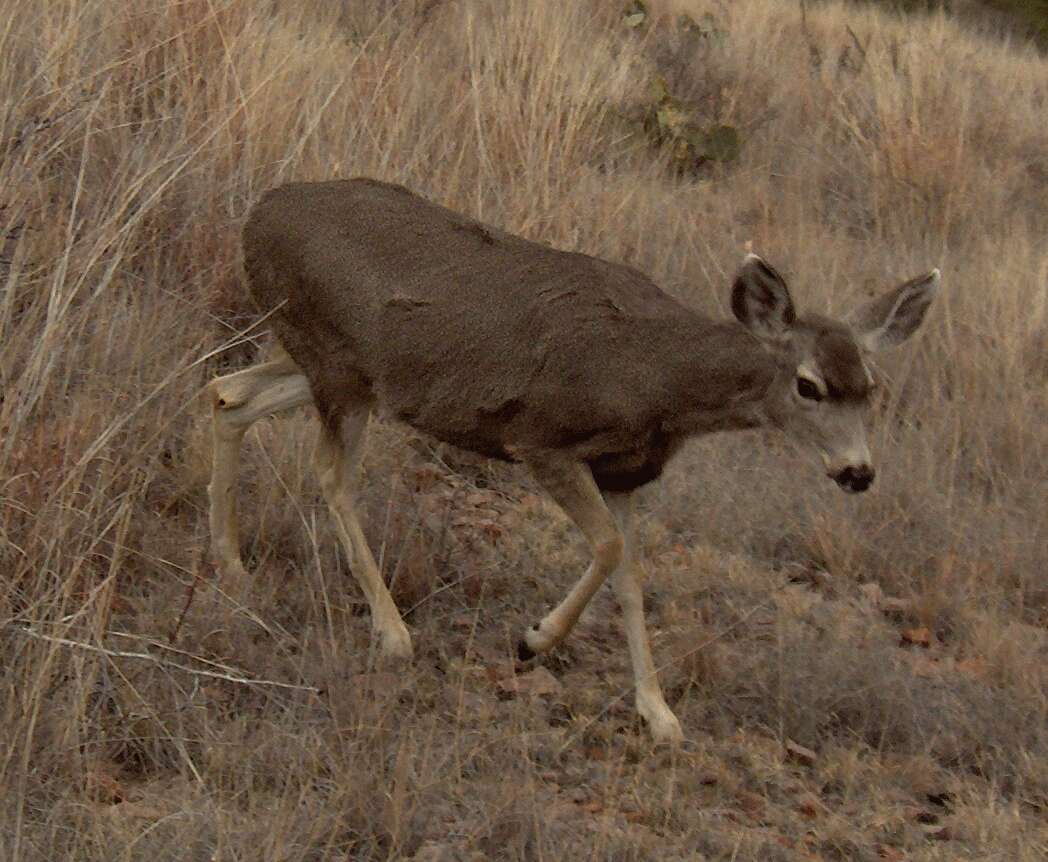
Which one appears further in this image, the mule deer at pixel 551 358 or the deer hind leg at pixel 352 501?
Answer: the deer hind leg at pixel 352 501

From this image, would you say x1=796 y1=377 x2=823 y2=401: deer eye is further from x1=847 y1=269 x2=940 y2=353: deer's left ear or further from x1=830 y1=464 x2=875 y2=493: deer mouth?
x1=847 y1=269 x2=940 y2=353: deer's left ear

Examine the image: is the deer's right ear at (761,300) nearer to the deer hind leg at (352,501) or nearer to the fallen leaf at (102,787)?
the deer hind leg at (352,501)

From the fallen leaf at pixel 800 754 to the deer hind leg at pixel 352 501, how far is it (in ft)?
4.00

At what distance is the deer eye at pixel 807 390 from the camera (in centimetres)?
580

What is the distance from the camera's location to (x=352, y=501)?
643 centimetres

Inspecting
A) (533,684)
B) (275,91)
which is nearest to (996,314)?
(275,91)

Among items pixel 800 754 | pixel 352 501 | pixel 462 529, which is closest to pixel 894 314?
pixel 800 754

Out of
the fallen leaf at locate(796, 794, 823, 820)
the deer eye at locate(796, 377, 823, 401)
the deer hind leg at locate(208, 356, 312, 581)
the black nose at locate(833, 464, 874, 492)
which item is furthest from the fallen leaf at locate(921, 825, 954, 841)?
the deer hind leg at locate(208, 356, 312, 581)

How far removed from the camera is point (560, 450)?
586cm

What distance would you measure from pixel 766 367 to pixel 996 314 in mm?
3594

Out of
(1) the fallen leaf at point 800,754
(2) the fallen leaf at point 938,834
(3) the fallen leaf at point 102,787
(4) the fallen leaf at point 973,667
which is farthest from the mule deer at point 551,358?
(3) the fallen leaf at point 102,787

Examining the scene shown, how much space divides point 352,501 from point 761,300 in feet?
5.05

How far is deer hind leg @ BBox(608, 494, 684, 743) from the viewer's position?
5.74 m

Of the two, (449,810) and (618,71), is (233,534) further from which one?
(618,71)
